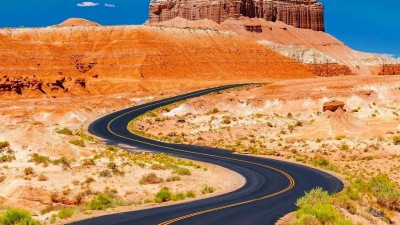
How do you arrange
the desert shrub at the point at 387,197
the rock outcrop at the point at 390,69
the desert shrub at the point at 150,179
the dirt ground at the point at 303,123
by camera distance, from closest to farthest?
the desert shrub at the point at 387,197 < the desert shrub at the point at 150,179 < the dirt ground at the point at 303,123 < the rock outcrop at the point at 390,69

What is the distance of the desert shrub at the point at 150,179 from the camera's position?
32.3m

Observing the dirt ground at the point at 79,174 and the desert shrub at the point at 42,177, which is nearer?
the dirt ground at the point at 79,174

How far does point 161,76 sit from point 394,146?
6899 centimetres

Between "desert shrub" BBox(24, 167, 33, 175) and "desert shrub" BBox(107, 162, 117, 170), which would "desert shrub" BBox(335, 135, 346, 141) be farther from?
"desert shrub" BBox(24, 167, 33, 175)

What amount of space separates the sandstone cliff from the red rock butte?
19504 millimetres

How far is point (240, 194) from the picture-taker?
28500 millimetres

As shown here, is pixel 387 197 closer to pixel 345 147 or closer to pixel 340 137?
pixel 345 147

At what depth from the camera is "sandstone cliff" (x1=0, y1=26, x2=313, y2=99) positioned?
100562 mm

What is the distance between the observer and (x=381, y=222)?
2461 cm

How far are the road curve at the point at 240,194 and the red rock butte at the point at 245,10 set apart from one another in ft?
341

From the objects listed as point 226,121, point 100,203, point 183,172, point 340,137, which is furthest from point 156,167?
point 226,121

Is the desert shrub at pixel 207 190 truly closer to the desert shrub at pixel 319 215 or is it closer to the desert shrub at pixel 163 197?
the desert shrub at pixel 163 197

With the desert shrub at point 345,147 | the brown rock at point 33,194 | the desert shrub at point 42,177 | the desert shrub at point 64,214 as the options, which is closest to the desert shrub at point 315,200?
the desert shrub at point 64,214

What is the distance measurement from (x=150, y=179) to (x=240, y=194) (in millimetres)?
6356
